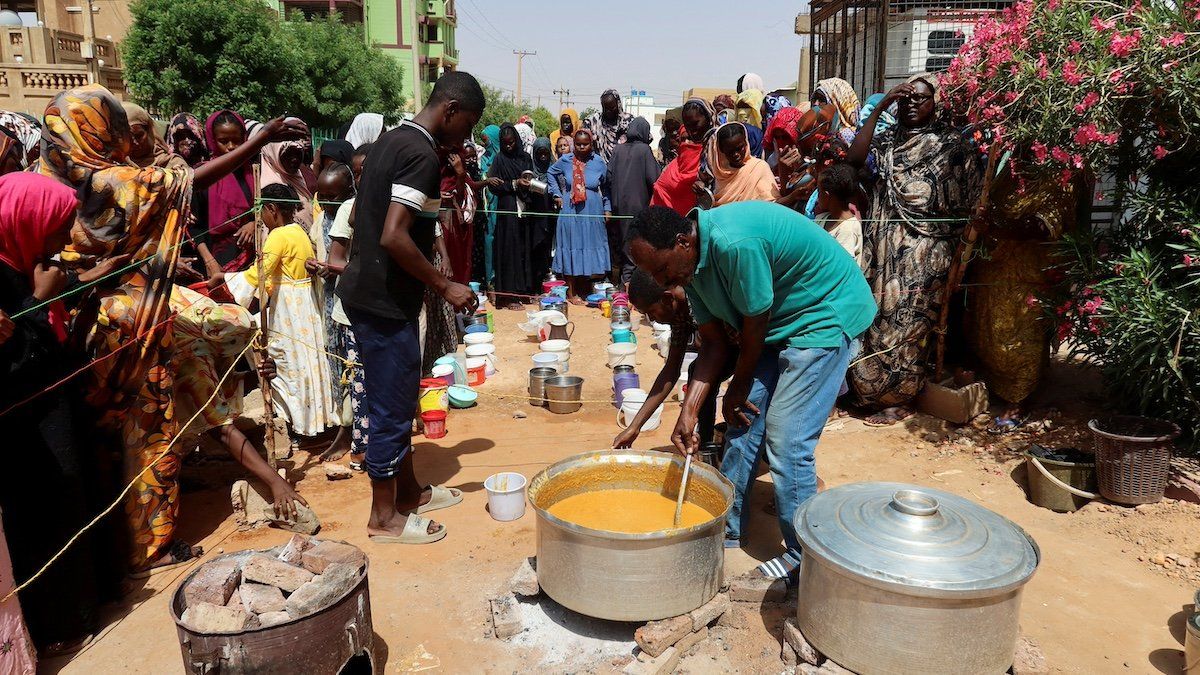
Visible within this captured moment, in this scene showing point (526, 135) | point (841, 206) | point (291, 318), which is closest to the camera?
point (291, 318)

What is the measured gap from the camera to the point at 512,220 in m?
9.23

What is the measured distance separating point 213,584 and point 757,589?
6.64ft

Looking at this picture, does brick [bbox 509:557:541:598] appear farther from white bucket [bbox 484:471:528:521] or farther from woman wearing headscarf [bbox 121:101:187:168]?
woman wearing headscarf [bbox 121:101:187:168]

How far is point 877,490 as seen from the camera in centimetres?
266

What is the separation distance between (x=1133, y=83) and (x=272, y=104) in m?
21.2

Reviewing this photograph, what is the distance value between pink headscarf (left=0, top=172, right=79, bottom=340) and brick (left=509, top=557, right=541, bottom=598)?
2.15 m


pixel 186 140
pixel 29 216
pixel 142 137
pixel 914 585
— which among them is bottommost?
pixel 914 585

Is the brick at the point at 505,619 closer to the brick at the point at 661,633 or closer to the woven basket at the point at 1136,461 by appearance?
the brick at the point at 661,633

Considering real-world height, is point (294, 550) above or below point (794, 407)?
below

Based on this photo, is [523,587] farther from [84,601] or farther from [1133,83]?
[1133,83]

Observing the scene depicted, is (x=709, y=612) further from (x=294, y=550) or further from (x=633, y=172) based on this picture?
(x=633, y=172)

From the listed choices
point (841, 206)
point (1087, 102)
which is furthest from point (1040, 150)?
point (841, 206)

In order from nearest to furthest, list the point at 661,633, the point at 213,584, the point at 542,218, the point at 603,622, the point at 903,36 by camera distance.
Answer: the point at 213,584 < the point at 661,633 < the point at 603,622 < the point at 542,218 < the point at 903,36

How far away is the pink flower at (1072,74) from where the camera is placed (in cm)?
384
